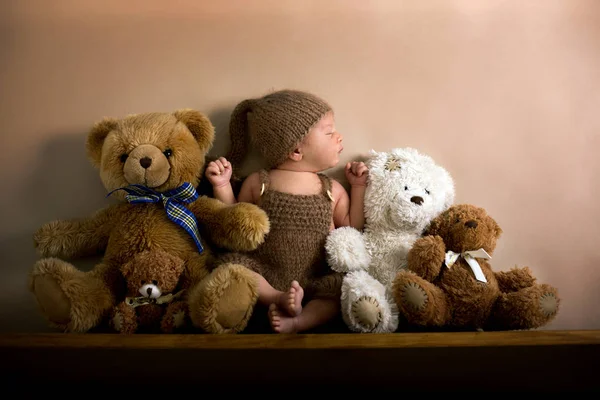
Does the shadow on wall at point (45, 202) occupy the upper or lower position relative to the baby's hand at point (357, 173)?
lower

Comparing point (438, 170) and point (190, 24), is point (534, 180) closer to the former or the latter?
point (438, 170)

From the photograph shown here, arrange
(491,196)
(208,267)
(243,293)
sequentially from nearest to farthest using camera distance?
1. (243,293)
2. (208,267)
3. (491,196)

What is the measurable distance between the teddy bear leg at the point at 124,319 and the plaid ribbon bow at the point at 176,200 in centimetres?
19

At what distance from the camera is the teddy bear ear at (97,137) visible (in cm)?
108

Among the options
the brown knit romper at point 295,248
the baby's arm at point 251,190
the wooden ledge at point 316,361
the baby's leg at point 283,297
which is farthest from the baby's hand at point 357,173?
the wooden ledge at point 316,361

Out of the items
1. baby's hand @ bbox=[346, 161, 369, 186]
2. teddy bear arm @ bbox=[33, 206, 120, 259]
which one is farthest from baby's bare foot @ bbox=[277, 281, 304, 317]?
teddy bear arm @ bbox=[33, 206, 120, 259]

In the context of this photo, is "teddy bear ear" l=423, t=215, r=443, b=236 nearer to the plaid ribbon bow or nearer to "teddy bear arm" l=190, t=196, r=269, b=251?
"teddy bear arm" l=190, t=196, r=269, b=251

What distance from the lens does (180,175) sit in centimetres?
102

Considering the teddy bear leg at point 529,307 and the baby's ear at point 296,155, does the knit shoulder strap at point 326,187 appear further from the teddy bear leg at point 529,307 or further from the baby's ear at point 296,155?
the teddy bear leg at point 529,307

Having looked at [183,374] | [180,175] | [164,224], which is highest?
[180,175]

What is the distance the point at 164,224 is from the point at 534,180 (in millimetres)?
892

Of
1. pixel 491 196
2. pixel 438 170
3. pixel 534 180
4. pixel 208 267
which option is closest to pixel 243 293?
pixel 208 267

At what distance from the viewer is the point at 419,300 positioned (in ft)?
2.81

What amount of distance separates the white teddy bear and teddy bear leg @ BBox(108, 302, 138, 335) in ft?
1.30
